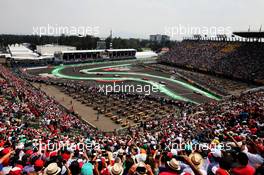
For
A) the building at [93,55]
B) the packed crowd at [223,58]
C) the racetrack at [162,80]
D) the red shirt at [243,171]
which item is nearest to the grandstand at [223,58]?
the packed crowd at [223,58]

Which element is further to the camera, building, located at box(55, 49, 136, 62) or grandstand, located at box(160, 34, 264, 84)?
building, located at box(55, 49, 136, 62)

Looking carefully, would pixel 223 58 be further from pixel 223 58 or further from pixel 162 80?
pixel 162 80

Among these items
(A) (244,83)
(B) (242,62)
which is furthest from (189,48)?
(A) (244,83)

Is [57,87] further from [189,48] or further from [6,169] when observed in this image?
[189,48]

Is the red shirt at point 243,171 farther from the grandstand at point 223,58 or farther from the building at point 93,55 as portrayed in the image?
the building at point 93,55

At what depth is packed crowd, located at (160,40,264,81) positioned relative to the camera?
54.0 m

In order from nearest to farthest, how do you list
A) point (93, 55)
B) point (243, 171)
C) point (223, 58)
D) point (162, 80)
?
point (243, 171), point (162, 80), point (223, 58), point (93, 55)

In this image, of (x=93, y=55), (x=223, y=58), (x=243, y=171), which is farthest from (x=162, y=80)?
(x=243, y=171)

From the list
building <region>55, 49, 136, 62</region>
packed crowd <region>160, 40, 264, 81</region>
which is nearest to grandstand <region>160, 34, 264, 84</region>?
packed crowd <region>160, 40, 264, 81</region>

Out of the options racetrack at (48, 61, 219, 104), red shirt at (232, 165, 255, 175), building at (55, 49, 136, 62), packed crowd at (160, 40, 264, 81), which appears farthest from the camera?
building at (55, 49, 136, 62)

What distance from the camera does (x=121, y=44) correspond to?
137000 mm

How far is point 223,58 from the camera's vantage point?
63.5m

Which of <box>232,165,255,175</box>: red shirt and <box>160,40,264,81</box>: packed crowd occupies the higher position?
<box>160,40,264,81</box>: packed crowd

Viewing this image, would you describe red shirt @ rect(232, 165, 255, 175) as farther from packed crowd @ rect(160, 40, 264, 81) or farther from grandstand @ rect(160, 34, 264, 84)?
packed crowd @ rect(160, 40, 264, 81)
